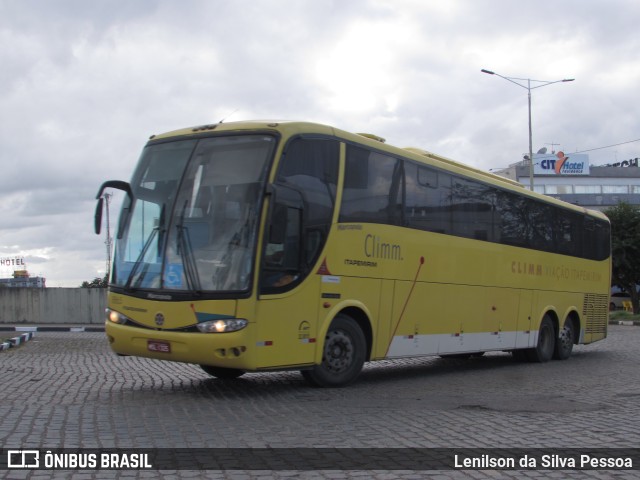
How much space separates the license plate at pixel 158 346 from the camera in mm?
9414

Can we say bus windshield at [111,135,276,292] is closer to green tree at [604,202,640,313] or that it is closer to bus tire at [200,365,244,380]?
bus tire at [200,365,244,380]

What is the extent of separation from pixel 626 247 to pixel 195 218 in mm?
39315

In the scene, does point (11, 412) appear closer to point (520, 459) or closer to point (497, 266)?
point (520, 459)

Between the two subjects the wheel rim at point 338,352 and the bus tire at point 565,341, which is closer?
the wheel rim at point 338,352

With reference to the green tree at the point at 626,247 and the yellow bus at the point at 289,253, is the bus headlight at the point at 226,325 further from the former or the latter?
the green tree at the point at 626,247

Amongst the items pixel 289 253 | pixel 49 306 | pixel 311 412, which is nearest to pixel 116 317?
pixel 289 253

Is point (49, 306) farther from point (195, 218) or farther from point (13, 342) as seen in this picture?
point (195, 218)

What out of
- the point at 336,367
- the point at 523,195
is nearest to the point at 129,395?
the point at 336,367

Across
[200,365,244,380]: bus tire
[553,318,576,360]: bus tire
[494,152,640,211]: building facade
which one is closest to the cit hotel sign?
[494,152,640,211]: building facade

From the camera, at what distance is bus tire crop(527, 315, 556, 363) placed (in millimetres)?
16891

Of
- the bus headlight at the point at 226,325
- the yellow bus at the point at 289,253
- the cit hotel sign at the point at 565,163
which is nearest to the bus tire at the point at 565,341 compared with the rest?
the yellow bus at the point at 289,253

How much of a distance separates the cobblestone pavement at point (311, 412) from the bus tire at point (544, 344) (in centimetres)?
259

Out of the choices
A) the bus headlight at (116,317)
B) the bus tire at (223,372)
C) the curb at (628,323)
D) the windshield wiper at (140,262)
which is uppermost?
the windshield wiper at (140,262)

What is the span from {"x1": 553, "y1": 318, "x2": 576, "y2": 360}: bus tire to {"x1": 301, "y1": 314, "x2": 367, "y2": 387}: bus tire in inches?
323
